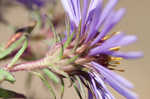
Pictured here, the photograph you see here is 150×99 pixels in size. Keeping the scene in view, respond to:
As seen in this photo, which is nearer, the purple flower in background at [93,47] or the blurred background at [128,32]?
the purple flower in background at [93,47]

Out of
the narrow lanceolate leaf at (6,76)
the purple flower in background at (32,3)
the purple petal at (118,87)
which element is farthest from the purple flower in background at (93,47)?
the purple flower in background at (32,3)

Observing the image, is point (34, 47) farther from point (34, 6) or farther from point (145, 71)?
point (145, 71)

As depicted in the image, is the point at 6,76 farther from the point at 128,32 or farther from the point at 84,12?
the point at 128,32

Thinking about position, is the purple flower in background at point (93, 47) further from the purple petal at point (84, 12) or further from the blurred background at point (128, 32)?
the blurred background at point (128, 32)

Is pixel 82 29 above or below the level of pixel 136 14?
below

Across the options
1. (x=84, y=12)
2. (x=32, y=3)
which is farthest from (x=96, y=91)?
(x=32, y=3)

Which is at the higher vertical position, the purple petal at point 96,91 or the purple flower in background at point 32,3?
the purple flower in background at point 32,3

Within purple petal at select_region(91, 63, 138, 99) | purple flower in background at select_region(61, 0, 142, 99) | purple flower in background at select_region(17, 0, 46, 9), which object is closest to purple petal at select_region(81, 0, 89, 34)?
purple flower in background at select_region(61, 0, 142, 99)

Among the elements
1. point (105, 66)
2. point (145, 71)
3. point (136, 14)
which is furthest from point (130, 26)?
point (105, 66)

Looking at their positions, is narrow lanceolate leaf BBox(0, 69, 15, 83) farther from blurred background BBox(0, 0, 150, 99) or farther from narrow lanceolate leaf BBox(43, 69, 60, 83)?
blurred background BBox(0, 0, 150, 99)
